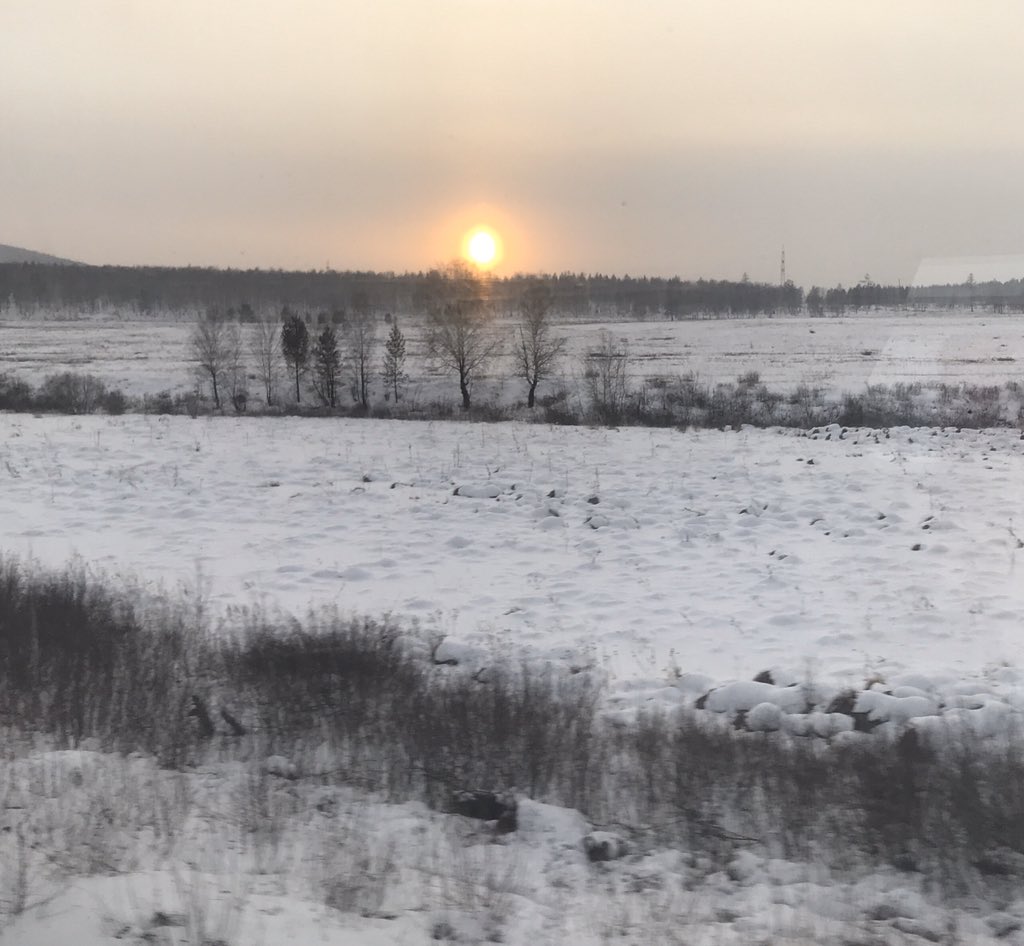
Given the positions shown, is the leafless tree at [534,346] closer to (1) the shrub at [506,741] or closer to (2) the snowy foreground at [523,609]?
(2) the snowy foreground at [523,609]

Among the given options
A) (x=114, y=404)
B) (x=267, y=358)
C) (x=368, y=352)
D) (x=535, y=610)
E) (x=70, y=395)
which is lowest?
(x=535, y=610)

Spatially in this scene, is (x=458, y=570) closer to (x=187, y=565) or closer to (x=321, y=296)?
(x=187, y=565)

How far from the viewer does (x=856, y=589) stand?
1000cm

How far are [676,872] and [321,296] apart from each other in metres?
109

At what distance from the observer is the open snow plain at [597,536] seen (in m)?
8.61

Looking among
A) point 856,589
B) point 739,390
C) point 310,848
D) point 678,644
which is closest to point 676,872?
point 310,848

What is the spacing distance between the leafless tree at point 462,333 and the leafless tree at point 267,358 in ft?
32.2

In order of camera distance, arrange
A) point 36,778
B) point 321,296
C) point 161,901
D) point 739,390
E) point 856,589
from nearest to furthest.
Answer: point 161,901
point 36,778
point 856,589
point 739,390
point 321,296

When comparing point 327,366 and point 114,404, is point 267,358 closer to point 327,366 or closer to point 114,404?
point 327,366

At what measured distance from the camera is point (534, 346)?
48.0 m

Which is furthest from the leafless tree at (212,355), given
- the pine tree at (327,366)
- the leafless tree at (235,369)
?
the pine tree at (327,366)

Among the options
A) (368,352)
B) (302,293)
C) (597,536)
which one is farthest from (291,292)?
(597,536)

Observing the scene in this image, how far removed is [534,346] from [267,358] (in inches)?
657

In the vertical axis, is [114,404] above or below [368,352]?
below
